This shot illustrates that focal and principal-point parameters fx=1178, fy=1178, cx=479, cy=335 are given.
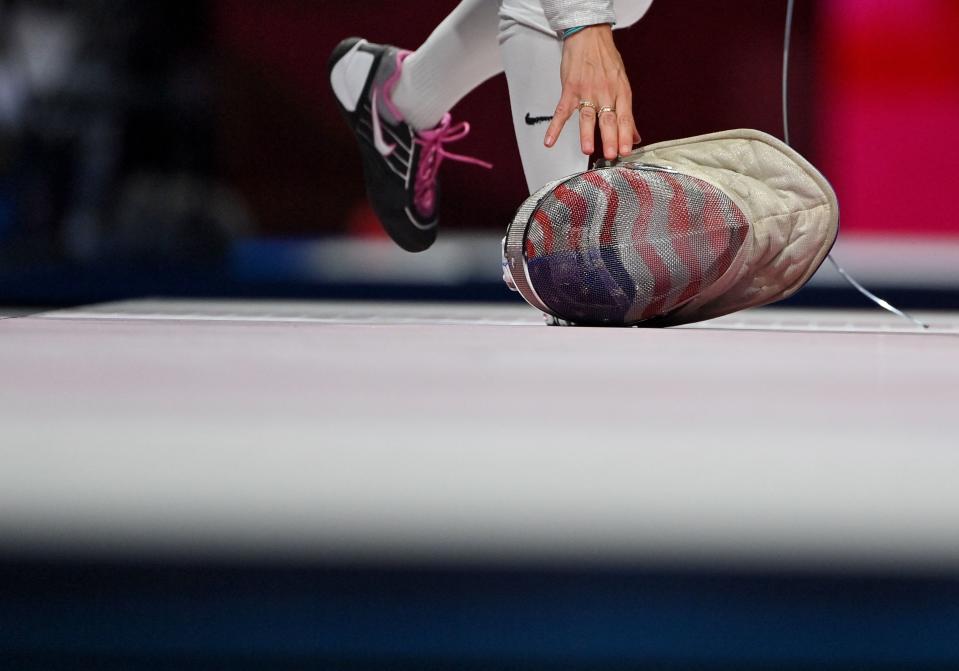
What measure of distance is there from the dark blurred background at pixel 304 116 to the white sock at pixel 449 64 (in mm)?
1901

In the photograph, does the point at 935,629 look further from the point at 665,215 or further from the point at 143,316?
the point at 143,316

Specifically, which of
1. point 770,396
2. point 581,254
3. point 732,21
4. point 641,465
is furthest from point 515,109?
point 732,21

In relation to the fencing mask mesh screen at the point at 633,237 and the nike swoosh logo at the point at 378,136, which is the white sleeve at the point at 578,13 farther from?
the nike swoosh logo at the point at 378,136

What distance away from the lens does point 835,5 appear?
3762 millimetres

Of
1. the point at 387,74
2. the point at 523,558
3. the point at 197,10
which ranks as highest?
the point at 197,10

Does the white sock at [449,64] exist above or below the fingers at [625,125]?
above

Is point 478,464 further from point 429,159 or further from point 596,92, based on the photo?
point 429,159

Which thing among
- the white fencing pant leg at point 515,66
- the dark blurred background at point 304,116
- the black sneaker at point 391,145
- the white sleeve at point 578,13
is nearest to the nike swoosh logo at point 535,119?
the white fencing pant leg at point 515,66

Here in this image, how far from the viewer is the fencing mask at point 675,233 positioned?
987 millimetres

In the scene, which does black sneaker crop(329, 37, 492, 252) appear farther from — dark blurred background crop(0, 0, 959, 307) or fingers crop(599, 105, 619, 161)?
dark blurred background crop(0, 0, 959, 307)

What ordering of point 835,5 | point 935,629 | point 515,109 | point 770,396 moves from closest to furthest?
point 935,629, point 770,396, point 515,109, point 835,5

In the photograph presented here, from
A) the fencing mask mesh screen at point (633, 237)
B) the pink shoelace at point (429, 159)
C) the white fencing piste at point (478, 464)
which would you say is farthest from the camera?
the pink shoelace at point (429, 159)

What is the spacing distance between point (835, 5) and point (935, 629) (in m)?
3.79

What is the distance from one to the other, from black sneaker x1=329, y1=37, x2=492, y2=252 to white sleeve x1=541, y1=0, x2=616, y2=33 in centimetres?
42
